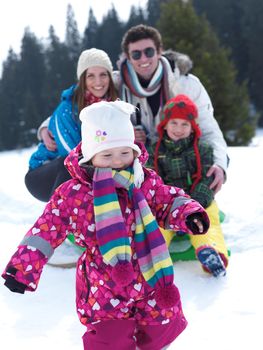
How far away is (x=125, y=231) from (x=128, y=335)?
0.39m

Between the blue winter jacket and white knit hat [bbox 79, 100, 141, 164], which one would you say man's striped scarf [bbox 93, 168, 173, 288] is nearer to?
white knit hat [bbox 79, 100, 141, 164]

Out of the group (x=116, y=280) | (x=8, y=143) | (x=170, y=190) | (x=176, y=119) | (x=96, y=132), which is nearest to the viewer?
(x=116, y=280)

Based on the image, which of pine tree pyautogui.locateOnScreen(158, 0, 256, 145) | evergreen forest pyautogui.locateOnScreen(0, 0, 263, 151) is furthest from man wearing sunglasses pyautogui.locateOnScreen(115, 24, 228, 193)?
evergreen forest pyautogui.locateOnScreen(0, 0, 263, 151)

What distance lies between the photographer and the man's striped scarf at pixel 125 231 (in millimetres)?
1570

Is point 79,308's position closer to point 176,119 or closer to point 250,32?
point 176,119

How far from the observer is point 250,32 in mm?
28375

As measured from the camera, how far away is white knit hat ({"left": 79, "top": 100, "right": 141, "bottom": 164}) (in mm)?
1639

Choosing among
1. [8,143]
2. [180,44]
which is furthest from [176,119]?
[8,143]

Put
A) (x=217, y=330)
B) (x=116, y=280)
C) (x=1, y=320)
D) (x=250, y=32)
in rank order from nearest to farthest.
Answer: (x=116, y=280)
(x=217, y=330)
(x=1, y=320)
(x=250, y=32)

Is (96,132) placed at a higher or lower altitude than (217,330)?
higher

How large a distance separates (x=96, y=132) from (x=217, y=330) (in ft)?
3.77

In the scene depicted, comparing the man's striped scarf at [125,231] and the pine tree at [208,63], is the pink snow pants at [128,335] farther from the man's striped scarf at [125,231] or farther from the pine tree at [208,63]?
the pine tree at [208,63]

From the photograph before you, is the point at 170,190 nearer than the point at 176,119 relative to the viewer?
Yes

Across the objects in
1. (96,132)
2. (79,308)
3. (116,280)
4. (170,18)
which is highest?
(170,18)
